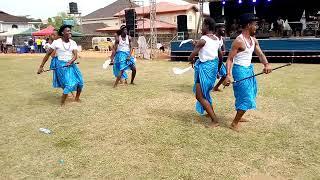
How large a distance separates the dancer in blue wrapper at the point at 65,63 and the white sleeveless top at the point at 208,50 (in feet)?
10.7

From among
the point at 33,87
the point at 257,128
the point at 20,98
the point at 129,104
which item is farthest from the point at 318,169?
the point at 33,87

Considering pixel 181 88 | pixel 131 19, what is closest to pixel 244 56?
pixel 181 88

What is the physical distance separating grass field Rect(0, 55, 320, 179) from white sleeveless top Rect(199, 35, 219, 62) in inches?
47.1

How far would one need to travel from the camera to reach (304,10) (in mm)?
21734

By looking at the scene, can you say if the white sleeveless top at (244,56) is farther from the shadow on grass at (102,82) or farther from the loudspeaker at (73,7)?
the loudspeaker at (73,7)

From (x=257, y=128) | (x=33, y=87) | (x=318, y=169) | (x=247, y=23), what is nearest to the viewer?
(x=318, y=169)

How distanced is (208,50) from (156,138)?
5.74 ft

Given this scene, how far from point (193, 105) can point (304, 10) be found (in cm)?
1672

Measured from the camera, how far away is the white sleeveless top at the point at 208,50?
6.15 m

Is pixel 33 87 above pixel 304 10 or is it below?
below

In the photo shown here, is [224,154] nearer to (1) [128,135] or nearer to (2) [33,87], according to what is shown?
(1) [128,135]

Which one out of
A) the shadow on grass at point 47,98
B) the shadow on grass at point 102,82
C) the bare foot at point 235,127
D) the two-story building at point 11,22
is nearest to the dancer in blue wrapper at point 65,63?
the shadow on grass at point 47,98

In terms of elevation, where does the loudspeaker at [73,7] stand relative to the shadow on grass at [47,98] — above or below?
above

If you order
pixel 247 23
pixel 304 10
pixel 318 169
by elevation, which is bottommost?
pixel 318 169
